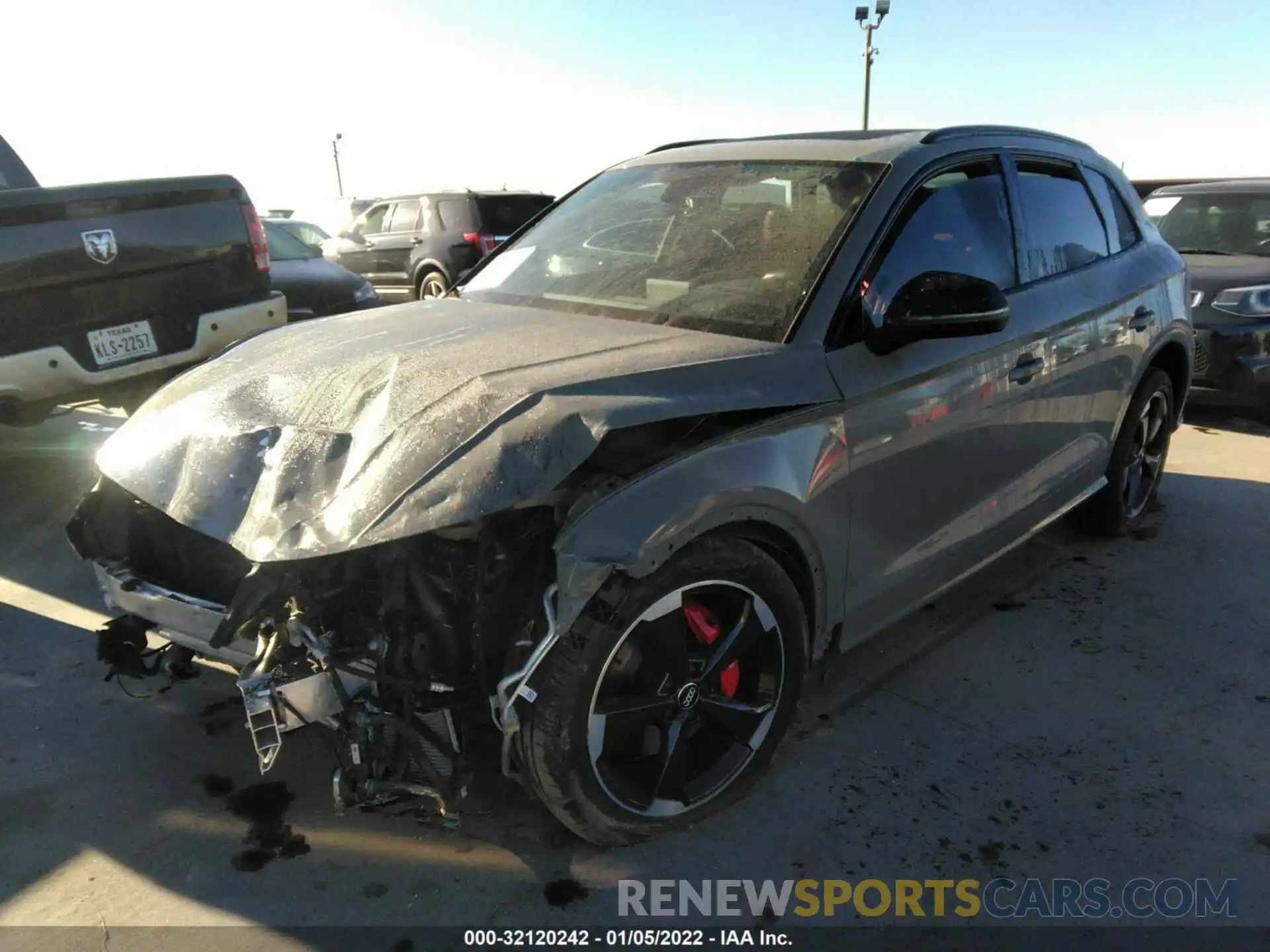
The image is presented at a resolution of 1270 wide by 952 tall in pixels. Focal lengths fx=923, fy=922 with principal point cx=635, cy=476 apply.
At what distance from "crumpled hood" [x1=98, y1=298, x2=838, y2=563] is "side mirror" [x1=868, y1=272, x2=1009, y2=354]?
9.7 inches

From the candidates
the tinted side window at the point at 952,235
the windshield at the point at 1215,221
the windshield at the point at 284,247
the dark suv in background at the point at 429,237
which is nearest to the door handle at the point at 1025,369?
the tinted side window at the point at 952,235

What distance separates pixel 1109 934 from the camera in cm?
227

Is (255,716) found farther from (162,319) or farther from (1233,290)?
(1233,290)

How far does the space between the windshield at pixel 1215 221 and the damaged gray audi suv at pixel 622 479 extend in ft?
17.1

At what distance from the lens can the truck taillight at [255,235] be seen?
5.44m

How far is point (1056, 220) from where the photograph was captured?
3750mm

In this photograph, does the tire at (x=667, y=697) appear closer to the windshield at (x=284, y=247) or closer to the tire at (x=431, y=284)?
the windshield at (x=284, y=247)

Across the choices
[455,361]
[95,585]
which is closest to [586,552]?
[455,361]

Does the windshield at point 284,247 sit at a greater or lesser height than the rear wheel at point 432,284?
greater

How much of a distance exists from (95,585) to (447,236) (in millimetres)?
9219

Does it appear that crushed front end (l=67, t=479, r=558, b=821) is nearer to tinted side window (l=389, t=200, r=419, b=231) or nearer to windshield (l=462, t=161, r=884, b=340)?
windshield (l=462, t=161, r=884, b=340)

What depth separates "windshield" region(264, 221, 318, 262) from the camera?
25.4 feet

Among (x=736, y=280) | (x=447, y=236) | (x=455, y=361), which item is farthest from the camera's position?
(x=447, y=236)

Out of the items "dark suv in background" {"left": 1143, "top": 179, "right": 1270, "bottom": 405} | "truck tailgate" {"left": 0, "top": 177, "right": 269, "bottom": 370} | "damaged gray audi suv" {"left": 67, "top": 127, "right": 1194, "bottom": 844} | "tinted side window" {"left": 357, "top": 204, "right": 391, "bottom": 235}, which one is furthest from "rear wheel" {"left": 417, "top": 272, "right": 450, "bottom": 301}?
"damaged gray audi suv" {"left": 67, "top": 127, "right": 1194, "bottom": 844}
